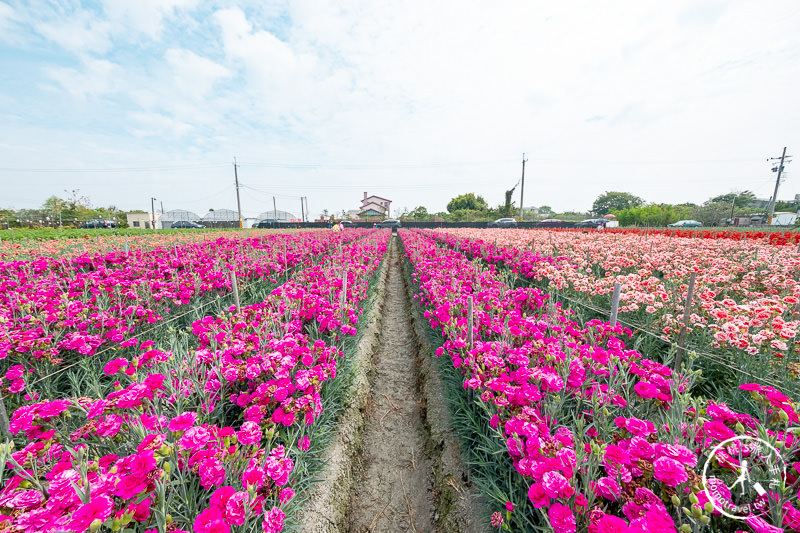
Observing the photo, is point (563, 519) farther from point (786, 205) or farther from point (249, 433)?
point (786, 205)

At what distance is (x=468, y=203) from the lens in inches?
2501

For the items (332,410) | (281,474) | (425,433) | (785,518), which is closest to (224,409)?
(332,410)

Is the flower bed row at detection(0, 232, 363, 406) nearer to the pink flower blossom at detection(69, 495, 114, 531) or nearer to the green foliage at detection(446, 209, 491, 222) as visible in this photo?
the pink flower blossom at detection(69, 495, 114, 531)

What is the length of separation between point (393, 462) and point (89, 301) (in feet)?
12.5

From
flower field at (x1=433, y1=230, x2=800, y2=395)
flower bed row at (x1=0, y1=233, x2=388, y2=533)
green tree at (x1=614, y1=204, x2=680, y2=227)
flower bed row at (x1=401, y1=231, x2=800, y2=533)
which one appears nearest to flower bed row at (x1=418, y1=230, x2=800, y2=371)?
flower field at (x1=433, y1=230, x2=800, y2=395)

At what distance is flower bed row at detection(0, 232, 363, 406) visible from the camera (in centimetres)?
244

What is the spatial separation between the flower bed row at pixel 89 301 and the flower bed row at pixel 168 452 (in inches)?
27.8

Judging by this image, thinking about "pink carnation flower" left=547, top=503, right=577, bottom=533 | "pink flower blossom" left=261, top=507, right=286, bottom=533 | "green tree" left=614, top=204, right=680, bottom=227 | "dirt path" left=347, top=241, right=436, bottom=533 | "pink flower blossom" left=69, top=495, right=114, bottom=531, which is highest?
"green tree" left=614, top=204, right=680, bottom=227

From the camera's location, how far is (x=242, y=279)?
18.0 feet

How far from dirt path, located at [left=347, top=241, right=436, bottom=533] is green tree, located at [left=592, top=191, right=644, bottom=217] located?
85.9m

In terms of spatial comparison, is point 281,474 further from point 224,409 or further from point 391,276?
point 391,276

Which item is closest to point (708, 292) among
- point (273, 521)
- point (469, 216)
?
point (273, 521)

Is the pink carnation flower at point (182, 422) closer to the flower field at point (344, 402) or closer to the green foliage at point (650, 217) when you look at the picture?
the flower field at point (344, 402)

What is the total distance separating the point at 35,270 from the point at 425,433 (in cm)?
639
